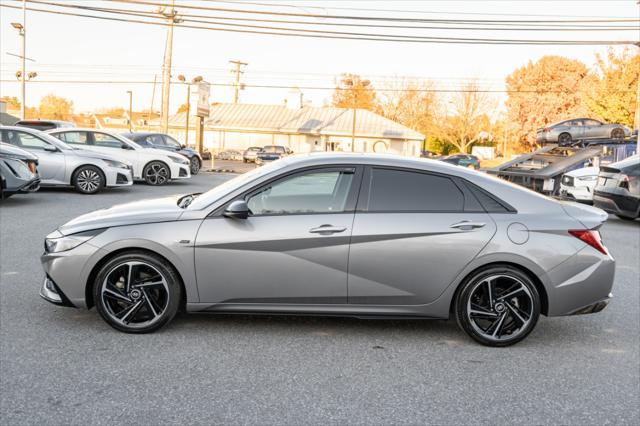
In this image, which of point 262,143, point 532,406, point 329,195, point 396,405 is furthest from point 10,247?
point 262,143

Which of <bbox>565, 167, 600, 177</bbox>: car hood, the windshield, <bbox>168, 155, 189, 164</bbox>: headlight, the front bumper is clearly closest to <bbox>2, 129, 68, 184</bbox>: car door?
the front bumper

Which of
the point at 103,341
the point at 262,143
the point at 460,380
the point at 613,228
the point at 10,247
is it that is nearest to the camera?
the point at 460,380

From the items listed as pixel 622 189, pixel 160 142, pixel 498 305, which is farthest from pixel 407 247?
pixel 160 142

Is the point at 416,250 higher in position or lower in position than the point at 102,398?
higher

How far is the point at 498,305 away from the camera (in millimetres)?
4887

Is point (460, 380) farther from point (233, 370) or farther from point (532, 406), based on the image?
point (233, 370)

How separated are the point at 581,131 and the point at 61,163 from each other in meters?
18.7

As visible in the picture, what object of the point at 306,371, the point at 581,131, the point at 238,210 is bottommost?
the point at 306,371

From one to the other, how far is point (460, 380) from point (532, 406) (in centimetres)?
52

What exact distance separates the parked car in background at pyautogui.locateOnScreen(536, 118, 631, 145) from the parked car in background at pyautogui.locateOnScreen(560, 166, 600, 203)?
22.7 ft

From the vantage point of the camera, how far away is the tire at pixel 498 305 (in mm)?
4863

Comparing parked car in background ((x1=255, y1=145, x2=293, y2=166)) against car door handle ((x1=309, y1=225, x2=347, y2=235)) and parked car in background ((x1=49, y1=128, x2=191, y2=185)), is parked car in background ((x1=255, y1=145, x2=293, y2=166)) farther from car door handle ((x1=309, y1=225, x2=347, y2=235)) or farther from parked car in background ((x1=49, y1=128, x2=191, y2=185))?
car door handle ((x1=309, y1=225, x2=347, y2=235))

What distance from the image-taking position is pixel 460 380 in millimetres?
4211

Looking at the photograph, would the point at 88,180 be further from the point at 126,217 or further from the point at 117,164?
the point at 126,217
